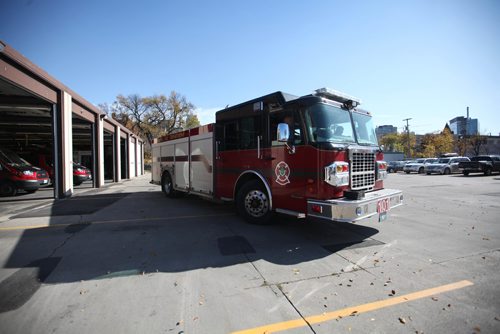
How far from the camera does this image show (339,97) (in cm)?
564

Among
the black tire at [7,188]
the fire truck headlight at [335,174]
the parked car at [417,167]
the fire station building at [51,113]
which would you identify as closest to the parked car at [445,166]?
the parked car at [417,167]

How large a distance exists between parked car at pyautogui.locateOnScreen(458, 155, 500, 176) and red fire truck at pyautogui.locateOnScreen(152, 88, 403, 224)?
24618 mm

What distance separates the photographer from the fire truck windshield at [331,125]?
4.99 metres

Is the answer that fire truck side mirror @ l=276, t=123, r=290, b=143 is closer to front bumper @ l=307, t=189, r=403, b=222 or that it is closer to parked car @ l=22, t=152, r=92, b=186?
front bumper @ l=307, t=189, r=403, b=222

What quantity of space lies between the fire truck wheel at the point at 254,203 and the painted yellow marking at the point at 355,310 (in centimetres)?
310

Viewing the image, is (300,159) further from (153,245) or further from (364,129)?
(153,245)

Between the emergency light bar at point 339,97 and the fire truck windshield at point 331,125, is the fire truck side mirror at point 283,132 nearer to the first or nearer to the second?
the fire truck windshield at point 331,125

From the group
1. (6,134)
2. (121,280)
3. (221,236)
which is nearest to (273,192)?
(221,236)

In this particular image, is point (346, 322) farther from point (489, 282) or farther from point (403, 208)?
point (403, 208)

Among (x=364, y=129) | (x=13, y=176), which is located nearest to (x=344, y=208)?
(x=364, y=129)

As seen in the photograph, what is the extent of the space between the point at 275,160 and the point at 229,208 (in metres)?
3.78

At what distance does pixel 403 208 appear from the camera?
865 centimetres

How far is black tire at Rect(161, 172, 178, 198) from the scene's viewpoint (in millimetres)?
10890

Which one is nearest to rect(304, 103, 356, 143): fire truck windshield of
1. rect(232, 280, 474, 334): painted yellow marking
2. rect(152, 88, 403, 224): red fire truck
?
rect(152, 88, 403, 224): red fire truck
